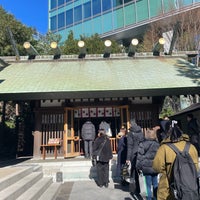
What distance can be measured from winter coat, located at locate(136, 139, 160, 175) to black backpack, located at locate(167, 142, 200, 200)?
1499 mm

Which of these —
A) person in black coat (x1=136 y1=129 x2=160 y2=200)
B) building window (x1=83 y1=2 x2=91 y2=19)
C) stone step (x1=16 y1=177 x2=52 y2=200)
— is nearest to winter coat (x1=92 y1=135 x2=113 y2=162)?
stone step (x1=16 y1=177 x2=52 y2=200)

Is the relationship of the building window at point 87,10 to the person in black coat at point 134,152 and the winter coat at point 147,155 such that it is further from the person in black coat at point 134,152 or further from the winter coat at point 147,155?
the winter coat at point 147,155

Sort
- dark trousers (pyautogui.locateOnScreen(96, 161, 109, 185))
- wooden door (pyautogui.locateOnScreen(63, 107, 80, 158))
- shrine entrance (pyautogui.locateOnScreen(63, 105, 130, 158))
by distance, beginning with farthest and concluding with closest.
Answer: shrine entrance (pyautogui.locateOnScreen(63, 105, 130, 158)) → wooden door (pyautogui.locateOnScreen(63, 107, 80, 158)) → dark trousers (pyautogui.locateOnScreen(96, 161, 109, 185))

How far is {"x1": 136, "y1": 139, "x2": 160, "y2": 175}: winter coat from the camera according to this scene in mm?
4891

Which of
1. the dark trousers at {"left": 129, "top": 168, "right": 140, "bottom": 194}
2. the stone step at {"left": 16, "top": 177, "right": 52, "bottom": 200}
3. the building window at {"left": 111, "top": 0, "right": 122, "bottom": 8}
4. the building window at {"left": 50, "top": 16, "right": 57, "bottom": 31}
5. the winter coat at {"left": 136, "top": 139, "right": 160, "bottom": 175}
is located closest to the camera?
the winter coat at {"left": 136, "top": 139, "right": 160, "bottom": 175}

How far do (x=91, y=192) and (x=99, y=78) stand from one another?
5047mm

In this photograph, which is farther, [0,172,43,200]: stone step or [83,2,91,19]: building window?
[83,2,91,19]: building window

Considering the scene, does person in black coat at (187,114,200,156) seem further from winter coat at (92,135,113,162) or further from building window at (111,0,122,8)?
building window at (111,0,122,8)

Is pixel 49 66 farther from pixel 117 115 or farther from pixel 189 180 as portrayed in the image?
pixel 189 180

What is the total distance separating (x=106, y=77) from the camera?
10750 millimetres

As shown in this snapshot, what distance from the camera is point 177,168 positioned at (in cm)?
329

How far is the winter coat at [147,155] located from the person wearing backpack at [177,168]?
1295 millimetres

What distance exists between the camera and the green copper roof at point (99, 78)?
941cm

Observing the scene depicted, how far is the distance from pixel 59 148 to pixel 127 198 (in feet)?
20.0
